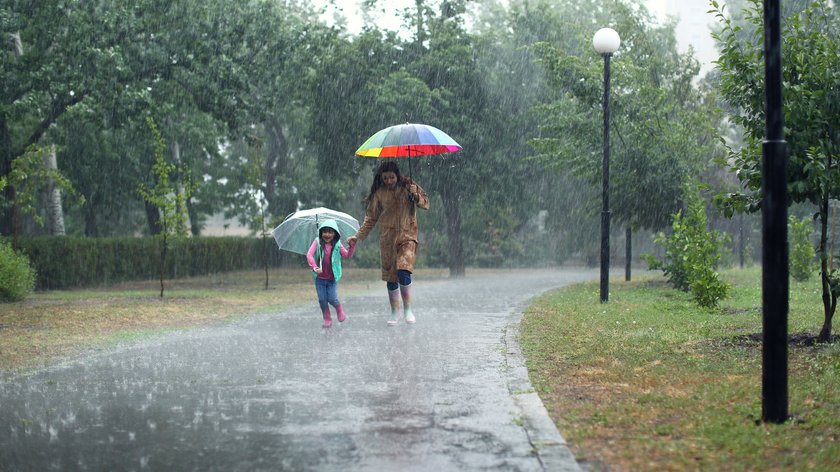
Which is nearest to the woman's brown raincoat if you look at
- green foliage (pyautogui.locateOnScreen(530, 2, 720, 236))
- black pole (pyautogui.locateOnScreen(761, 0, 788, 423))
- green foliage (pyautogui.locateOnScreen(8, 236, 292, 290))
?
black pole (pyautogui.locateOnScreen(761, 0, 788, 423))

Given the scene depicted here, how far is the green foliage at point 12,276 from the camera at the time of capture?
1842 cm

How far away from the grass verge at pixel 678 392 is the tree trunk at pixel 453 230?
1973cm

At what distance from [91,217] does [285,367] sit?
106 ft

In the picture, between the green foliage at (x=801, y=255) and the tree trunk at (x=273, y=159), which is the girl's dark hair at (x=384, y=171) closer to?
the green foliage at (x=801, y=255)

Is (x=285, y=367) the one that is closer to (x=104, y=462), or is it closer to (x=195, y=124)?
(x=104, y=462)

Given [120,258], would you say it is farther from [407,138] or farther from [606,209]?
[407,138]

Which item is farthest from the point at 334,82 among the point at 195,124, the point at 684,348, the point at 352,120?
the point at 684,348

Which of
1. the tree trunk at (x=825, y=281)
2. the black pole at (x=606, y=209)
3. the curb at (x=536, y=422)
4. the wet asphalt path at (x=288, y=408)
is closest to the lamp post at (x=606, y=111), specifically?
the black pole at (x=606, y=209)

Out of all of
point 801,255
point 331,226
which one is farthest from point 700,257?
point 801,255

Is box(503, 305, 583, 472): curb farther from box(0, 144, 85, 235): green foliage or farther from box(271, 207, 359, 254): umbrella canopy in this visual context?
box(0, 144, 85, 235): green foliage

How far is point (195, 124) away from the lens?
3528cm

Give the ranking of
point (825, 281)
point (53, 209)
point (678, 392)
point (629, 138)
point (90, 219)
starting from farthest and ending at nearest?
point (90, 219)
point (53, 209)
point (629, 138)
point (825, 281)
point (678, 392)

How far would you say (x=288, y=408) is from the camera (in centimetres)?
671

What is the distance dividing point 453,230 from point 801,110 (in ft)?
82.3
